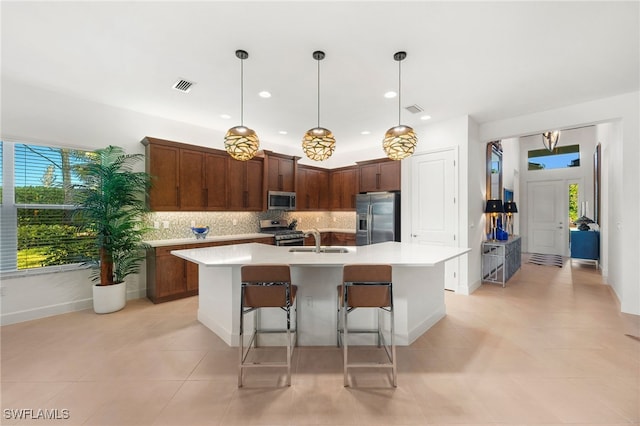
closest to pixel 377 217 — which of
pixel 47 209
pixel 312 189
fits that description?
pixel 312 189

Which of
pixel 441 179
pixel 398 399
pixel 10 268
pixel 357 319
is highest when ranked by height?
pixel 441 179

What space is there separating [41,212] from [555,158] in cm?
1176

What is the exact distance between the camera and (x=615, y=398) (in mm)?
1972

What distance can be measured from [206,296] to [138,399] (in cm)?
131

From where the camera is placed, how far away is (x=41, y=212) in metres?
3.56

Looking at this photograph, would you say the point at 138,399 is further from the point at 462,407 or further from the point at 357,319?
the point at 462,407

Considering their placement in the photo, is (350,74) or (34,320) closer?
(350,74)

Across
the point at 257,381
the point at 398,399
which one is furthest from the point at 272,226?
the point at 398,399

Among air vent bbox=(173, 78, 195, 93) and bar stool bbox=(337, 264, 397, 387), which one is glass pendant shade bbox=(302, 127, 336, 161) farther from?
air vent bbox=(173, 78, 195, 93)

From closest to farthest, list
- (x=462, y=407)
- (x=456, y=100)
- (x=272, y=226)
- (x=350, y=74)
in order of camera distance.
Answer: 1. (x=462, y=407)
2. (x=350, y=74)
3. (x=456, y=100)
4. (x=272, y=226)

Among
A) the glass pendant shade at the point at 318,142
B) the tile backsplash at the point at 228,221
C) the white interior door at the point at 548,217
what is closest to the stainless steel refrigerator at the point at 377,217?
the tile backsplash at the point at 228,221

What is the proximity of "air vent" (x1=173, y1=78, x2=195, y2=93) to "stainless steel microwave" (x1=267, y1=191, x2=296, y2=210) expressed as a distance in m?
2.46

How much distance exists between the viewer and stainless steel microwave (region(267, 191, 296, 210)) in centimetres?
556

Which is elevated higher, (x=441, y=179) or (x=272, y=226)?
(x=441, y=179)
